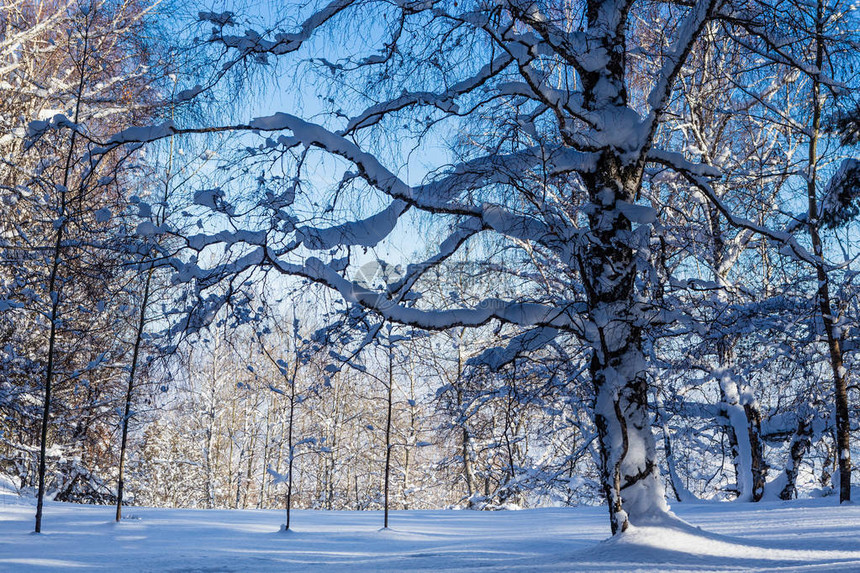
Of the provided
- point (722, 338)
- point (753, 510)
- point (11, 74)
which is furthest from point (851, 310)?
point (11, 74)

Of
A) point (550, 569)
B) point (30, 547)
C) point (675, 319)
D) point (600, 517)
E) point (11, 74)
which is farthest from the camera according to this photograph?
point (11, 74)

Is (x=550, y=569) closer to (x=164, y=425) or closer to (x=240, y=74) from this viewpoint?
(x=240, y=74)

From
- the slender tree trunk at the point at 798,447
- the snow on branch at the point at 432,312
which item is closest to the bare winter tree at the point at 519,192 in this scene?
the snow on branch at the point at 432,312

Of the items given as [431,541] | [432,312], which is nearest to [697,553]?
[432,312]

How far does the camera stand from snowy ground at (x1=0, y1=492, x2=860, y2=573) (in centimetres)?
419

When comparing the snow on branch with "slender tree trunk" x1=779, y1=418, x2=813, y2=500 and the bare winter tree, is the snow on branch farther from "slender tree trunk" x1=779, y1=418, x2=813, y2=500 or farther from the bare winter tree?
"slender tree trunk" x1=779, y1=418, x2=813, y2=500

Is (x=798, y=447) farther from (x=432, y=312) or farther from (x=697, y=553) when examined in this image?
(x=432, y=312)

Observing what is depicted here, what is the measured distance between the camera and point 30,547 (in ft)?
21.6

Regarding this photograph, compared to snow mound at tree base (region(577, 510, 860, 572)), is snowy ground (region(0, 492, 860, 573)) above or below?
below

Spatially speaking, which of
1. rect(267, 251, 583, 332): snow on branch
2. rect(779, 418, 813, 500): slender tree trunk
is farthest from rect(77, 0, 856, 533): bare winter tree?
rect(779, 418, 813, 500): slender tree trunk

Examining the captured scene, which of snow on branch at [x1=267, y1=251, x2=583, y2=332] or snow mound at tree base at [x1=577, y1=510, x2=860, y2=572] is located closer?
snow mound at tree base at [x1=577, y1=510, x2=860, y2=572]

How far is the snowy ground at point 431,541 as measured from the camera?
419 centimetres

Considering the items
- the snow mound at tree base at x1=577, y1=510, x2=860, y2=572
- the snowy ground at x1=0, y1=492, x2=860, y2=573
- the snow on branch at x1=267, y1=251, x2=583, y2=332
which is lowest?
the snowy ground at x1=0, y1=492, x2=860, y2=573

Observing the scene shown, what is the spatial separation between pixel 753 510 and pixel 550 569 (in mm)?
5682
